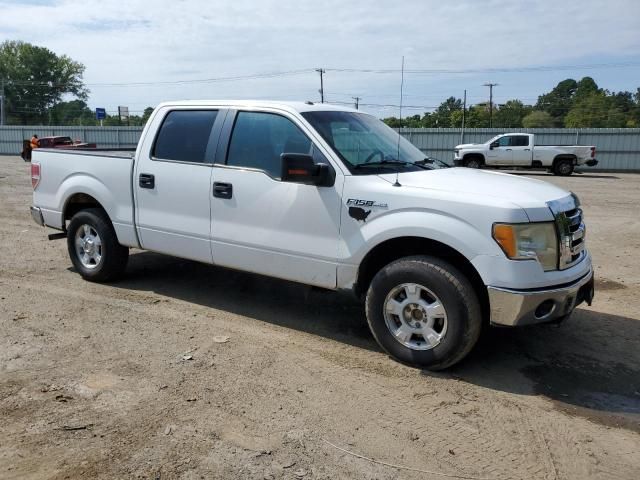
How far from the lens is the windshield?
184 inches

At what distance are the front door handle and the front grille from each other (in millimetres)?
2678

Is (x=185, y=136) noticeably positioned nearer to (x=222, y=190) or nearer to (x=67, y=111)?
(x=222, y=190)

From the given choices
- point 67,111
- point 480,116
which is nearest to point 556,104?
point 480,116

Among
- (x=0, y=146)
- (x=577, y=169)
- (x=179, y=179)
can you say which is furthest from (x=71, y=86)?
(x=179, y=179)

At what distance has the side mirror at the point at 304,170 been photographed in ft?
14.2

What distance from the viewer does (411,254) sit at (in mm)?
4414

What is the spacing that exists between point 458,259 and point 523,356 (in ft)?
3.50

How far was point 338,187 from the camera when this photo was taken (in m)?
4.48

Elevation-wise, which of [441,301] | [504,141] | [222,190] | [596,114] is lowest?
[441,301]

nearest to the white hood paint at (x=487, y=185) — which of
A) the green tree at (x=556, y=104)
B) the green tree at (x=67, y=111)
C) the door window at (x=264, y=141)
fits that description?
the door window at (x=264, y=141)

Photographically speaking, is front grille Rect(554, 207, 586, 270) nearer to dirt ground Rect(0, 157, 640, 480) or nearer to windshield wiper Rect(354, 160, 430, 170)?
dirt ground Rect(0, 157, 640, 480)

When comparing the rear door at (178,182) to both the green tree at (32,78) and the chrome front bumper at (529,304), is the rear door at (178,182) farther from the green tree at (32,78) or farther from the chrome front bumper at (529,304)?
the green tree at (32,78)

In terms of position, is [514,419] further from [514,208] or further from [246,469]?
[246,469]

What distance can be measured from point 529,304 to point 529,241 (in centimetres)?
42
